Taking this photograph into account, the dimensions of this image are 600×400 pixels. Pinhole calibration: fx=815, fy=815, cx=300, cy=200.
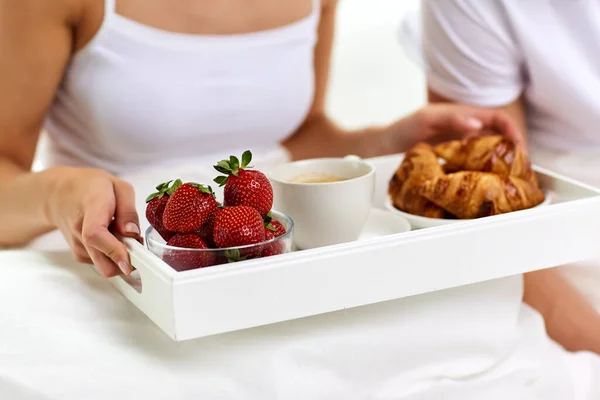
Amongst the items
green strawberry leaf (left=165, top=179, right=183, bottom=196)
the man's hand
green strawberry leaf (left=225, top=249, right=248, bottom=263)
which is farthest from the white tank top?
green strawberry leaf (left=225, top=249, right=248, bottom=263)

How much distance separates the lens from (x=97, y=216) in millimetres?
765

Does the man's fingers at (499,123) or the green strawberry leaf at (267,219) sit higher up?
the green strawberry leaf at (267,219)

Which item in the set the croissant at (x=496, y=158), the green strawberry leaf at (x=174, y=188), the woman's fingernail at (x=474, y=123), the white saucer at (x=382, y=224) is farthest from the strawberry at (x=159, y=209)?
the woman's fingernail at (x=474, y=123)

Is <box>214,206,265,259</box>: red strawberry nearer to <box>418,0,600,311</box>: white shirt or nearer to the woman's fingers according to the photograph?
the woman's fingers

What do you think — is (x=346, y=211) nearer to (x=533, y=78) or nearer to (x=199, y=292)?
(x=199, y=292)

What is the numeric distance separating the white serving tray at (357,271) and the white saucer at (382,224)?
0.43 ft

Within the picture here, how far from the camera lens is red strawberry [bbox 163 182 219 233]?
28.5 inches

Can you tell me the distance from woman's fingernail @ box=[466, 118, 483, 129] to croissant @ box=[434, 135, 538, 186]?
16 cm

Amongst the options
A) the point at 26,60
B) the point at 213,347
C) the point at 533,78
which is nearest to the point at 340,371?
the point at 213,347

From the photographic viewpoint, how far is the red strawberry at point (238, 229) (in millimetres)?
706

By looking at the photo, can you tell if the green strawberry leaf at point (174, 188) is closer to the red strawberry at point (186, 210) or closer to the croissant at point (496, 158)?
the red strawberry at point (186, 210)

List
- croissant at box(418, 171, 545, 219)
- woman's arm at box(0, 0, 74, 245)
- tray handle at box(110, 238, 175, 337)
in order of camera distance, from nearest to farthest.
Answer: tray handle at box(110, 238, 175, 337) → croissant at box(418, 171, 545, 219) → woman's arm at box(0, 0, 74, 245)

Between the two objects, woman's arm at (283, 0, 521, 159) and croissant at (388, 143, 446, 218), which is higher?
croissant at (388, 143, 446, 218)

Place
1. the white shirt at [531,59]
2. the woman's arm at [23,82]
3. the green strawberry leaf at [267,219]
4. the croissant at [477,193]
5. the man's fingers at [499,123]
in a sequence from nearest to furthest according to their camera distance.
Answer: the green strawberry leaf at [267,219]
the croissant at [477,193]
the woman's arm at [23,82]
the man's fingers at [499,123]
the white shirt at [531,59]
